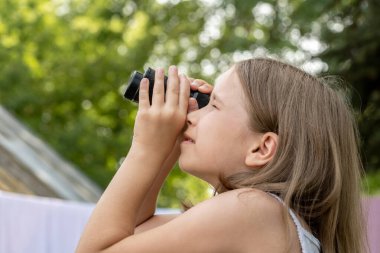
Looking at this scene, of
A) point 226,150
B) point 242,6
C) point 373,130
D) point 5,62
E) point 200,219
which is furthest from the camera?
point 5,62

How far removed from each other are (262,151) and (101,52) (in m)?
16.5

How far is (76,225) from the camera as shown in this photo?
4.62 m

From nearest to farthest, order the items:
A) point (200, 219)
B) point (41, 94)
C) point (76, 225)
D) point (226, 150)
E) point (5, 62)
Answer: point (200, 219) → point (226, 150) → point (76, 225) → point (5, 62) → point (41, 94)

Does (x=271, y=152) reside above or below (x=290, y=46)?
above

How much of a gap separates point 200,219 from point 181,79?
13.1 inches

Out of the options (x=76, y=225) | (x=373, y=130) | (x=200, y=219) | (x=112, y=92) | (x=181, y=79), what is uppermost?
(x=181, y=79)

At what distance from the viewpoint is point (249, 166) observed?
6.43 feet

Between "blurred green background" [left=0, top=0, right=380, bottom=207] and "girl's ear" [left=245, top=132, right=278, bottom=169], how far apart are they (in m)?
13.3

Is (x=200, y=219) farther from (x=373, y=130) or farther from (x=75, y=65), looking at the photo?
(x=75, y=65)

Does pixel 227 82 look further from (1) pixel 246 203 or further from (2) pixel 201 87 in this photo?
(1) pixel 246 203

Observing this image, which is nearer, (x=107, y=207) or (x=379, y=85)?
(x=107, y=207)

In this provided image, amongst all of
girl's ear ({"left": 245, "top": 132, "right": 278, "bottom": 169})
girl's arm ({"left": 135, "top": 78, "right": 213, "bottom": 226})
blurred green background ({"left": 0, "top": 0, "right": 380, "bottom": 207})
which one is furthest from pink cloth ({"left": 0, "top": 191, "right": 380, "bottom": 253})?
blurred green background ({"left": 0, "top": 0, "right": 380, "bottom": 207})

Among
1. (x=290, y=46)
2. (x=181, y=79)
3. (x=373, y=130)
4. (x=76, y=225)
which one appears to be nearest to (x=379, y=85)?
(x=373, y=130)

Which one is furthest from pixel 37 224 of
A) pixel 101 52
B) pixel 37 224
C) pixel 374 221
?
pixel 101 52
